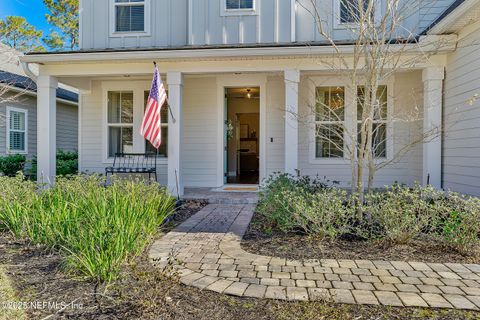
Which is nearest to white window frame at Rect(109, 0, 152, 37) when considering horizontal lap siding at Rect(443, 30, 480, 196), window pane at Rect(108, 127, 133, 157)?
window pane at Rect(108, 127, 133, 157)

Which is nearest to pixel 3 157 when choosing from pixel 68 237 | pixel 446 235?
pixel 68 237

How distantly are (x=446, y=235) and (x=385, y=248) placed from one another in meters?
0.65

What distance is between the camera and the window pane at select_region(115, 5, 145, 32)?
866 centimetres

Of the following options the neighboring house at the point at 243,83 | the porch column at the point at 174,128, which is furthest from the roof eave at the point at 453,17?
the porch column at the point at 174,128

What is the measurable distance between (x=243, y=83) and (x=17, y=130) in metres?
8.18

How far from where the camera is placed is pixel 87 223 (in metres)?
3.35

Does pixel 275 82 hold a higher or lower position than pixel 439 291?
higher

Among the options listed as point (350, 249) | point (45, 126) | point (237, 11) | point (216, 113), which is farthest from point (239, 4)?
point (350, 249)

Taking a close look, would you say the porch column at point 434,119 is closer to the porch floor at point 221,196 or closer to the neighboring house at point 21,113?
the porch floor at point 221,196

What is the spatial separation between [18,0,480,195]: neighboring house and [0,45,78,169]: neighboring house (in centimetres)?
350

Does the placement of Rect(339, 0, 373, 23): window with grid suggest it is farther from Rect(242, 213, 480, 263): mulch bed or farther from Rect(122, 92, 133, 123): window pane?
Rect(122, 92, 133, 123): window pane

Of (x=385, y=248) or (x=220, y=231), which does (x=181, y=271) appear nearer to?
(x=220, y=231)

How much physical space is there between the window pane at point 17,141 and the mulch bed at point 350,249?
1045 cm

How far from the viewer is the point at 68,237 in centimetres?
324
